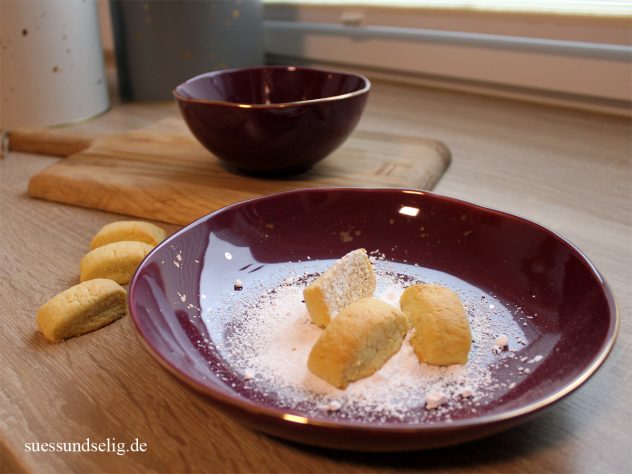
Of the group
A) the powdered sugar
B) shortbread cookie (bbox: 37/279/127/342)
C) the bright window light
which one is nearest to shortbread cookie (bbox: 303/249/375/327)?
the powdered sugar

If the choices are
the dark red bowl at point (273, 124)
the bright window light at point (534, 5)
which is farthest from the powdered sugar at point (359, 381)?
the bright window light at point (534, 5)

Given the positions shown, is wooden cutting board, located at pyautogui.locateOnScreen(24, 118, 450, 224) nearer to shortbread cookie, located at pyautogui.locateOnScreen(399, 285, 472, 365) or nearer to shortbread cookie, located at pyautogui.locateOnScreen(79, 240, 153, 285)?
shortbread cookie, located at pyautogui.locateOnScreen(79, 240, 153, 285)

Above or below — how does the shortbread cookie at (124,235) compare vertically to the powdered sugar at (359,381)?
above

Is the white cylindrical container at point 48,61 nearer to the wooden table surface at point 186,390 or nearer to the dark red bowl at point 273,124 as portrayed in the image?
the wooden table surface at point 186,390

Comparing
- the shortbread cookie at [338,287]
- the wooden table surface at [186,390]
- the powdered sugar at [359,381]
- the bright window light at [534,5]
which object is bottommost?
the wooden table surface at [186,390]

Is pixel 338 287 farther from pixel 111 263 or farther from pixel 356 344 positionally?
pixel 111 263

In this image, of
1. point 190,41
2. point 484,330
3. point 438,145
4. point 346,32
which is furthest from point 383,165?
point 346,32

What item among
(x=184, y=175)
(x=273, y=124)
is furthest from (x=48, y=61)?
Result: (x=273, y=124)
